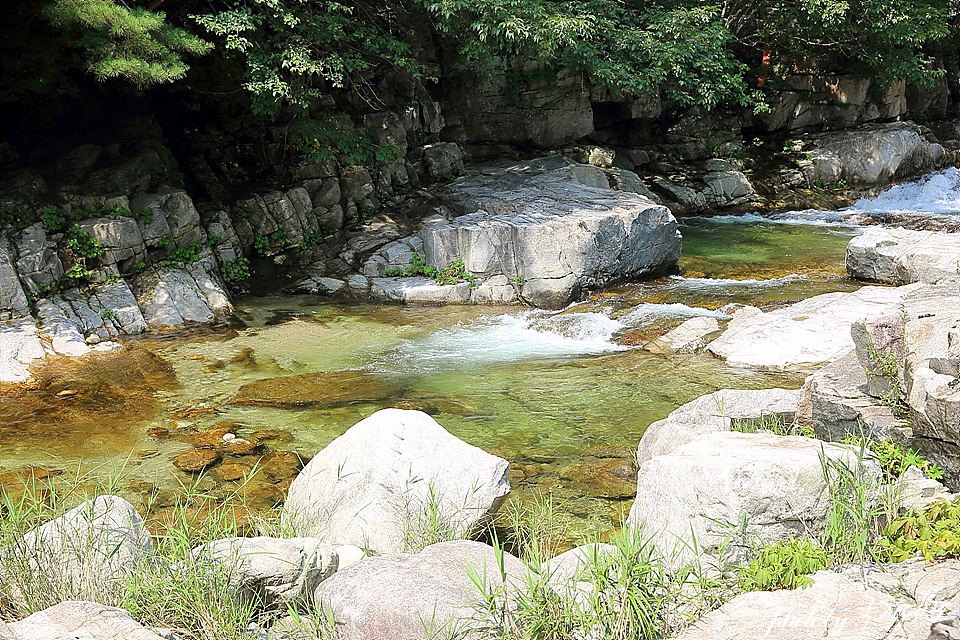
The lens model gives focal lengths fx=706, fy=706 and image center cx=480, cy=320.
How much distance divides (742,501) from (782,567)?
0.34 m

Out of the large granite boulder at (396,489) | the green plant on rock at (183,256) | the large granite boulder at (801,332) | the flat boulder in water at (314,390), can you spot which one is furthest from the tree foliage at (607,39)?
the large granite boulder at (396,489)

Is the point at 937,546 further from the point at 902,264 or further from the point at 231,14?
the point at 231,14

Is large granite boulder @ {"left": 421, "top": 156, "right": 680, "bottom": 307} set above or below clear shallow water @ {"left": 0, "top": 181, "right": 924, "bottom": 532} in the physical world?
above

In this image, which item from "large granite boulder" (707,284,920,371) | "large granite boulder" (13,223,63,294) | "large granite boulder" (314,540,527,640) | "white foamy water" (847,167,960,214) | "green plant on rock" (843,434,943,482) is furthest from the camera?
"white foamy water" (847,167,960,214)

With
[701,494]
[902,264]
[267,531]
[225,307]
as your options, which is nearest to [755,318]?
[902,264]

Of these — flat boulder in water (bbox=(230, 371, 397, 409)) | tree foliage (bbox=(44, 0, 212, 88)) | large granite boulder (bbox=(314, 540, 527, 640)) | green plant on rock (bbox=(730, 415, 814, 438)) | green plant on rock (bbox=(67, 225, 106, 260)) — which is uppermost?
tree foliage (bbox=(44, 0, 212, 88))

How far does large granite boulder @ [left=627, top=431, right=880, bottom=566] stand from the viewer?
343 cm

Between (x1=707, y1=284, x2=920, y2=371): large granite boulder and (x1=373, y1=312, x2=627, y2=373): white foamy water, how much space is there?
4.88 feet

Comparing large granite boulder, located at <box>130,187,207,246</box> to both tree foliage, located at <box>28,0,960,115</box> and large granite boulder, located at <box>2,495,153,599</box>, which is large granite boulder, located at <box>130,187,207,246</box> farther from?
large granite boulder, located at <box>2,495,153,599</box>

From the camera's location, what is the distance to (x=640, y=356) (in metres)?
8.38

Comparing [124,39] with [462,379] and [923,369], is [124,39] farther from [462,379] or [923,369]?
[923,369]

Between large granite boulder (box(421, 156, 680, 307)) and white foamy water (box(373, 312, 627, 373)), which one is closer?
white foamy water (box(373, 312, 627, 373))

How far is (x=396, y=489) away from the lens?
438 cm

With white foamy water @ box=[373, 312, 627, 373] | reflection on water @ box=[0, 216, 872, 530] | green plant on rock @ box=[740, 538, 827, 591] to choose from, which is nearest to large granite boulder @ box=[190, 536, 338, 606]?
reflection on water @ box=[0, 216, 872, 530]
